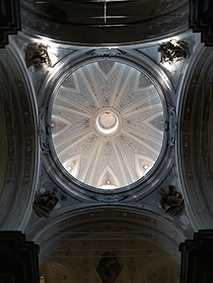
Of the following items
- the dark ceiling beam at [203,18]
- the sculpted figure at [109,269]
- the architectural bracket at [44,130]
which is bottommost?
the sculpted figure at [109,269]

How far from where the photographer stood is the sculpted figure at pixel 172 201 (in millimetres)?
9945

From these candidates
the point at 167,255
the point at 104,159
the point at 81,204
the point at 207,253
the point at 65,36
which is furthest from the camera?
the point at 104,159

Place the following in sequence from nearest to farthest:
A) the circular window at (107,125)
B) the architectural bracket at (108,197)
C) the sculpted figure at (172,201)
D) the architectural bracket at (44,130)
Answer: the sculpted figure at (172,201) < the architectural bracket at (44,130) < the architectural bracket at (108,197) < the circular window at (107,125)

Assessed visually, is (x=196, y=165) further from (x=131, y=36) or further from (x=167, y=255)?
(x=131, y=36)

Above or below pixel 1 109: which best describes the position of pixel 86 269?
below

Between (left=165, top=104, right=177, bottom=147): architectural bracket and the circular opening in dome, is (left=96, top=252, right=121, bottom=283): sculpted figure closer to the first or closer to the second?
(left=165, top=104, right=177, bottom=147): architectural bracket

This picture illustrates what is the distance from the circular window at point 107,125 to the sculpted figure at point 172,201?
4.73 meters

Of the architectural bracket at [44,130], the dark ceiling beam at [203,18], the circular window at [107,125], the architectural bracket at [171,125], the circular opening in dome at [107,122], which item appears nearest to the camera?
the dark ceiling beam at [203,18]

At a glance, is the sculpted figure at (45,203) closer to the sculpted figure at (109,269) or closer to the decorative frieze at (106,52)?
the sculpted figure at (109,269)

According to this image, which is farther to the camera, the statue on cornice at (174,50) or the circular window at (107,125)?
the circular window at (107,125)

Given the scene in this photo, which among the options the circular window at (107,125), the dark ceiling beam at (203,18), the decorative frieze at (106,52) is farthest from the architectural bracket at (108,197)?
the dark ceiling beam at (203,18)

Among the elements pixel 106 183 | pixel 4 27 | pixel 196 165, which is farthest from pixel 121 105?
pixel 4 27

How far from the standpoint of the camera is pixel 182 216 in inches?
388

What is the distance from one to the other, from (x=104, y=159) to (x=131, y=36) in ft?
28.6
